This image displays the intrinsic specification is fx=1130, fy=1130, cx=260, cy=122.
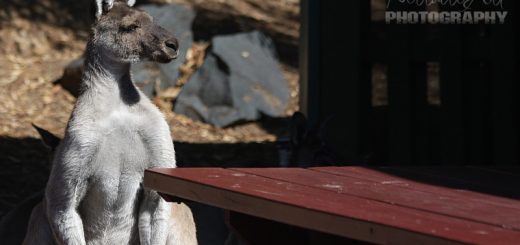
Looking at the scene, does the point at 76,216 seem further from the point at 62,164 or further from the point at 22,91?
the point at 22,91

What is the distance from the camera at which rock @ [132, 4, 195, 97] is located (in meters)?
10.5

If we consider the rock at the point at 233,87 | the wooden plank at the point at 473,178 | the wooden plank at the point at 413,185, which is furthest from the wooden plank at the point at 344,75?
the wooden plank at the point at 413,185

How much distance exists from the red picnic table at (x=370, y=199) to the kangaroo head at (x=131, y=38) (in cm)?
91

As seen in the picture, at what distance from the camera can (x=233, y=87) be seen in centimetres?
1030

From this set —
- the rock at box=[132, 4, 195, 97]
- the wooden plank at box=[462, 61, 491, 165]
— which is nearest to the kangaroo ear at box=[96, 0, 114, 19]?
the wooden plank at box=[462, 61, 491, 165]

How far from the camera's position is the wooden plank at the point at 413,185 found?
3320mm

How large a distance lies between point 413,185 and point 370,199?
43cm

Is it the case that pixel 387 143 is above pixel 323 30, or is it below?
below

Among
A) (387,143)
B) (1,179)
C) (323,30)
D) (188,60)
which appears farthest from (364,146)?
(188,60)

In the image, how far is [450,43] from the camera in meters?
7.31

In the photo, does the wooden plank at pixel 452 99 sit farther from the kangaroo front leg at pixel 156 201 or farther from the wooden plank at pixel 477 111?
the kangaroo front leg at pixel 156 201

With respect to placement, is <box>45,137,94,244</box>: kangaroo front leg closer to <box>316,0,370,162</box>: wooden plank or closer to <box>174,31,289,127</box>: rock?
<box>316,0,370,162</box>: wooden plank

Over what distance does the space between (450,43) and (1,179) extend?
352 centimetres

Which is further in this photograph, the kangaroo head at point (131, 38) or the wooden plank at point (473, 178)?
the kangaroo head at point (131, 38)
